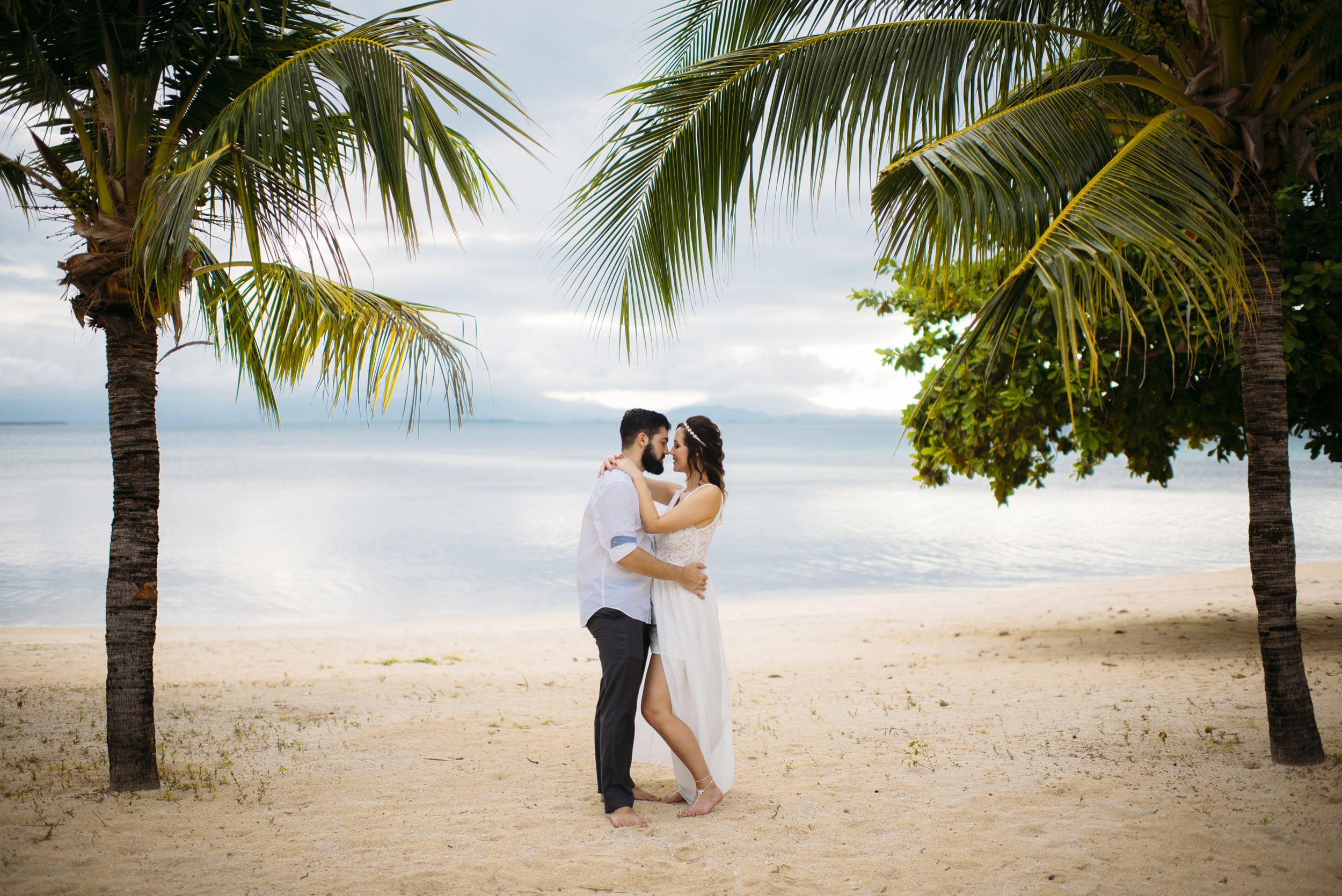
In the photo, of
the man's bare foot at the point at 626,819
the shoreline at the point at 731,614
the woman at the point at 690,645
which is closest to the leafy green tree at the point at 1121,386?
the woman at the point at 690,645

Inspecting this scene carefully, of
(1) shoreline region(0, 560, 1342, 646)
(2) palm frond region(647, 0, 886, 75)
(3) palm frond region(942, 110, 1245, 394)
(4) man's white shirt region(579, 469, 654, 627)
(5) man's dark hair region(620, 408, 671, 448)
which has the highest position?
(2) palm frond region(647, 0, 886, 75)

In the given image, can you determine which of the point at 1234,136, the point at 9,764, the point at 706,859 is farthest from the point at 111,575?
the point at 1234,136

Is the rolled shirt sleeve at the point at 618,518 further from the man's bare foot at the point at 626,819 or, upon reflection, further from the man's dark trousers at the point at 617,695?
the man's bare foot at the point at 626,819

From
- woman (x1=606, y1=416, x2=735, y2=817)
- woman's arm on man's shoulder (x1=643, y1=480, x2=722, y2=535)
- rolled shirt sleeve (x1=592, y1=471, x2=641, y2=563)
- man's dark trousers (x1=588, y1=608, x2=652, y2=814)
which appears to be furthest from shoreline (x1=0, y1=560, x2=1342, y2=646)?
woman's arm on man's shoulder (x1=643, y1=480, x2=722, y2=535)

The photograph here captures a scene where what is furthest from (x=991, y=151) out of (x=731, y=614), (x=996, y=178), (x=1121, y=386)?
(x=731, y=614)

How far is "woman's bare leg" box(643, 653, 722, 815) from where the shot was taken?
4375 millimetres

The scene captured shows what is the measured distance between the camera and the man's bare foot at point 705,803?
14.4 feet

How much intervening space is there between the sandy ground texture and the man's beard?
5.67 ft

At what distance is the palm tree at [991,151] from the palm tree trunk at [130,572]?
2.50 m

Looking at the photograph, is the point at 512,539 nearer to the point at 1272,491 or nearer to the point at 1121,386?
the point at 1121,386

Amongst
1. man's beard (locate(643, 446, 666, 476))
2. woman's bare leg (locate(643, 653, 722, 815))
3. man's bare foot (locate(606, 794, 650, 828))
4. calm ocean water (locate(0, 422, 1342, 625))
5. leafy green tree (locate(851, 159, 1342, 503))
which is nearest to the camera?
man's bare foot (locate(606, 794, 650, 828))

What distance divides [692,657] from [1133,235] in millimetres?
2732

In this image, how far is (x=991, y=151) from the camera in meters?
4.29

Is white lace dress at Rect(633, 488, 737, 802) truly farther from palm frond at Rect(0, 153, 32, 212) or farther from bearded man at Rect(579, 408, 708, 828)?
palm frond at Rect(0, 153, 32, 212)
